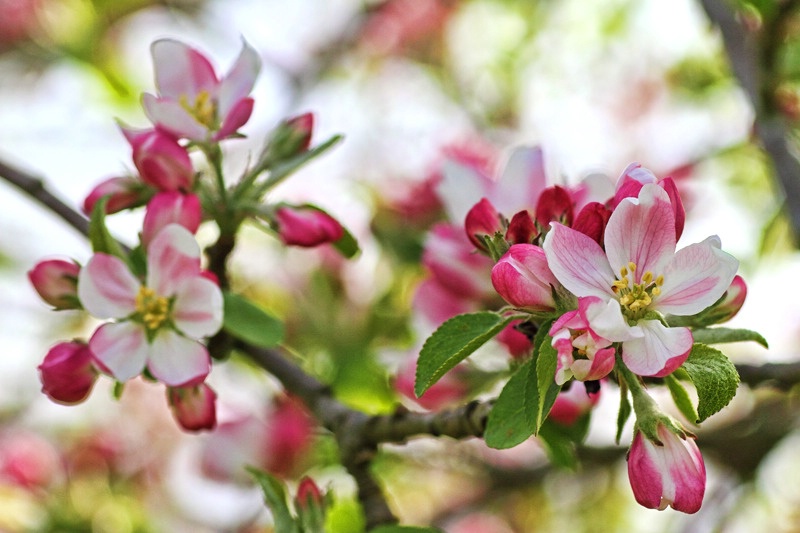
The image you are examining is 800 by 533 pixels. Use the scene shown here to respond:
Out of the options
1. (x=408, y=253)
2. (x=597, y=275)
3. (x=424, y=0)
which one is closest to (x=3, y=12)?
(x=424, y=0)

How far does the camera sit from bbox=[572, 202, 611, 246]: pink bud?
82cm

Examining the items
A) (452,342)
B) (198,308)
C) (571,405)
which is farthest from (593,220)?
(198,308)

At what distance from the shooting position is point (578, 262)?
79 centimetres

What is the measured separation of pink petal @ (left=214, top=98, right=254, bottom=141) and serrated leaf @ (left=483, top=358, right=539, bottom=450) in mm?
451

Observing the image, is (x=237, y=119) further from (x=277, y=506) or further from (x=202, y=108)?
(x=277, y=506)

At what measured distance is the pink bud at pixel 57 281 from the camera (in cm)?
97

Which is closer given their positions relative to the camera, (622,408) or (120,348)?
(622,408)

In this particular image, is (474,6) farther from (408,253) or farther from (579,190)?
(579,190)

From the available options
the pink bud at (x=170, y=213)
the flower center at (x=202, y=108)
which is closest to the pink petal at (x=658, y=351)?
the pink bud at (x=170, y=213)

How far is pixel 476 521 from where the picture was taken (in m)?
2.76

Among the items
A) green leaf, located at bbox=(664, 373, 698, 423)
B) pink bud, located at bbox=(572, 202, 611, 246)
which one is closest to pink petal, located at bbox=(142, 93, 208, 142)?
pink bud, located at bbox=(572, 202, 611, 246)

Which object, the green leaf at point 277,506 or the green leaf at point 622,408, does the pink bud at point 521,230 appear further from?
A: the green leaf at point 277,506

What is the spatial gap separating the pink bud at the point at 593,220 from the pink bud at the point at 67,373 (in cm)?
54

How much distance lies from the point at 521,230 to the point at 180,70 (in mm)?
535
